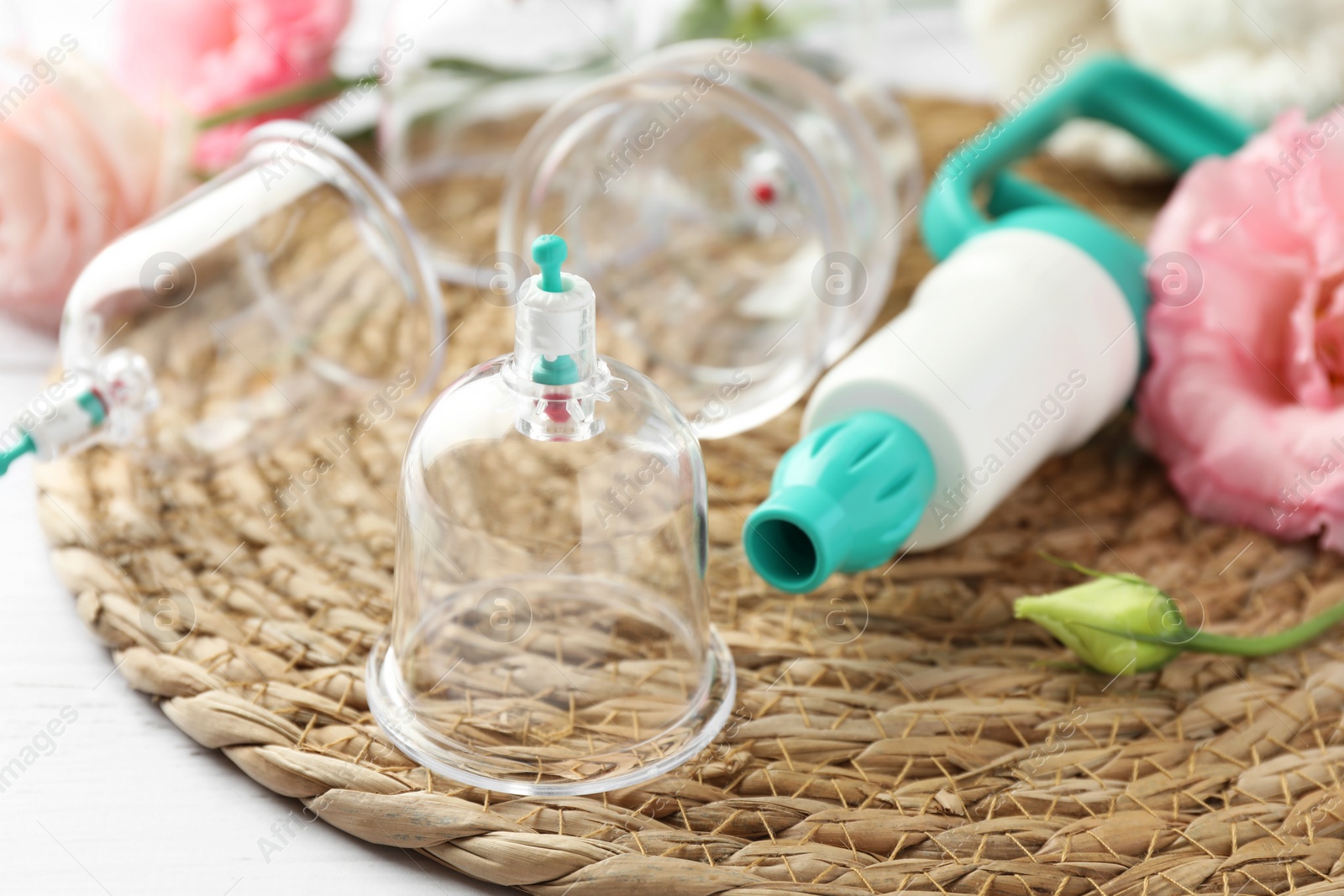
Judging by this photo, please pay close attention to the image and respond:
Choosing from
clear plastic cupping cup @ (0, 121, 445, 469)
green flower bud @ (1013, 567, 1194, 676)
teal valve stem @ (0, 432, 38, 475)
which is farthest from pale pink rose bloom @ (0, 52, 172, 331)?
green flower bud @ (1013, 567, 1194, 676)

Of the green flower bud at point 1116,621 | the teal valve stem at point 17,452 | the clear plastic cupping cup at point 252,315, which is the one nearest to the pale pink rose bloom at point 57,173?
the clear plastic cupping cup at point 252,315


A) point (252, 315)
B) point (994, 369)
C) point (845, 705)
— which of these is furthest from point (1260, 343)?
point (252, 315)

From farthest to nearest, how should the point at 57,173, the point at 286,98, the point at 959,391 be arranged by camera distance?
the point at 286,98 < the point at 57,173 < the point at 959,391

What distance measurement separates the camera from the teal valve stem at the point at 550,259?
1.61 feet

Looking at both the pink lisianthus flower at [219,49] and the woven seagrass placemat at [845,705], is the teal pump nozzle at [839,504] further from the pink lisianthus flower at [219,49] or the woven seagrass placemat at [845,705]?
the pink lisianthus flower at [219,49]

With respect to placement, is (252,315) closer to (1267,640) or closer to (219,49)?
(219,49)

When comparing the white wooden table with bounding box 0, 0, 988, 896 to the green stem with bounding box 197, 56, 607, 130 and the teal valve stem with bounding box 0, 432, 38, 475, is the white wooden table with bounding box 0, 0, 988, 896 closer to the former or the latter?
the teal valve stem with bounding box 0, 432, 38, 475

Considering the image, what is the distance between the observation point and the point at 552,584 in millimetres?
588

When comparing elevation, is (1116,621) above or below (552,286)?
below

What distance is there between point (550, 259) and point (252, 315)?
314 millimetres

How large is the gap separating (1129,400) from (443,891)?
0.43 metres

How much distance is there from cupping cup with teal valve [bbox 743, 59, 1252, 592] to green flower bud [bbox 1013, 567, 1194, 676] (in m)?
0.06

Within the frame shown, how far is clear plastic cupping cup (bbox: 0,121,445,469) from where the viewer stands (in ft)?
2.22

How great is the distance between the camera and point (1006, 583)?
2.09 feet
